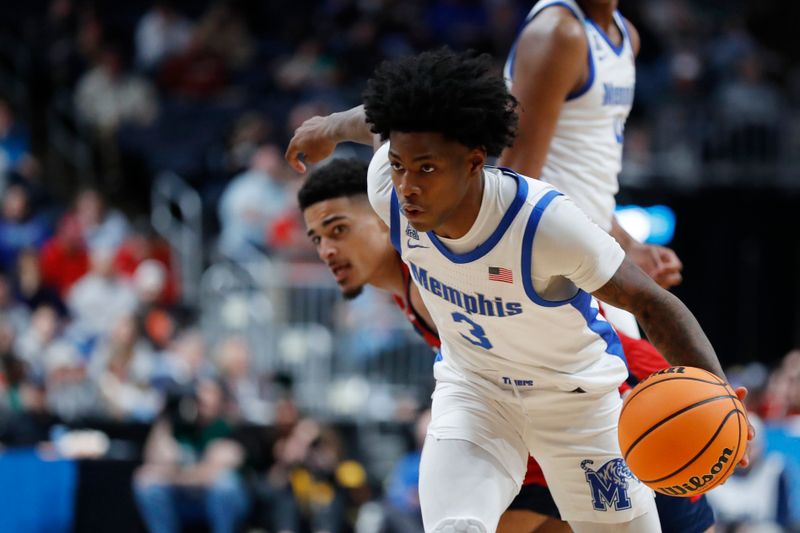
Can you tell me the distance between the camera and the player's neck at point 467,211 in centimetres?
380

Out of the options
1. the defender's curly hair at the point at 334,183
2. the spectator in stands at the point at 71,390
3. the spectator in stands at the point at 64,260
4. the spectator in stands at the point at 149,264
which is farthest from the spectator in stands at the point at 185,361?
the defender's curly hair at the point at 334,183

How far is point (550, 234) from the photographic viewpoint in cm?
369

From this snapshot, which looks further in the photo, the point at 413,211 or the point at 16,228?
the point at 16,228

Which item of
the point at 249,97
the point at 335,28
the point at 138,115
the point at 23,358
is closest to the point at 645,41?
the point at 335,28

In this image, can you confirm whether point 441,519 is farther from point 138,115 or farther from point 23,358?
point 138,115

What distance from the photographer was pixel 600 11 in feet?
15.2

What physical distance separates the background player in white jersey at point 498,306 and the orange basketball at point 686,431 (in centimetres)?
11

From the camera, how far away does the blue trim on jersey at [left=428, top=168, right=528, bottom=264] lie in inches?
148

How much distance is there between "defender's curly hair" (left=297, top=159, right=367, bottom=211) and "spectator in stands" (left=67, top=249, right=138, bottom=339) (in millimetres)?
6366

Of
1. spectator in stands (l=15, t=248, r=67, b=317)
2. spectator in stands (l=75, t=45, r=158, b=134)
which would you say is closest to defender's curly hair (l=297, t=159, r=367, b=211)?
spectator in stands (l=15, t=248, r=67, b=317)

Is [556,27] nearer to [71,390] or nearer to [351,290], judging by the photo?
[351,290]

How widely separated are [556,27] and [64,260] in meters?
8.03

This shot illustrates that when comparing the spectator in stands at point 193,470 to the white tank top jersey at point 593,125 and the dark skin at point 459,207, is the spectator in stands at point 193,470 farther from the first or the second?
the dark skin at point 459,207

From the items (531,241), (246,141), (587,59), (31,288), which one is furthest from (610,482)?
(246,141)
